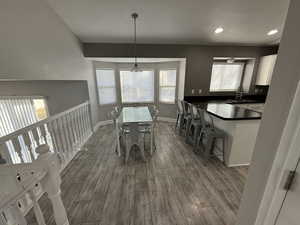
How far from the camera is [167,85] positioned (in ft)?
15.6

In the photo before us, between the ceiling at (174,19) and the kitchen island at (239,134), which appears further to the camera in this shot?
the ceiling at (174,19)

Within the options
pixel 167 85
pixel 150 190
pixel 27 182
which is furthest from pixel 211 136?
→ pixel 167 85

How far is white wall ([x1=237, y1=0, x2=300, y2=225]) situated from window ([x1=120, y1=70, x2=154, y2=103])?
4301mm

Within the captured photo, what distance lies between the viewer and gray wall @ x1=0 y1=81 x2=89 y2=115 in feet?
10.9

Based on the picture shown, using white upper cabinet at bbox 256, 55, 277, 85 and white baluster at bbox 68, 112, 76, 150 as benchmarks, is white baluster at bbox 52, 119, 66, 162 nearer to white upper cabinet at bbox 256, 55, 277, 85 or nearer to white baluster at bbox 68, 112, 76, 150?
white baluster at bbox 68, 112, 76, 150

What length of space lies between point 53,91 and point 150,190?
3546 millimetres

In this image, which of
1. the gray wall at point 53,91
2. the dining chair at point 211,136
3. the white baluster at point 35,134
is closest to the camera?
the white baluster at point 35,134

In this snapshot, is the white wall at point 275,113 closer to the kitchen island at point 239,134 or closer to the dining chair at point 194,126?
the kitchen island at point 239,134

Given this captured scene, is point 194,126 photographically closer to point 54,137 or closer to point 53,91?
point 54,137

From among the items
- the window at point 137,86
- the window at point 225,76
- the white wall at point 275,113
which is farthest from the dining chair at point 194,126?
the window at point 137,86

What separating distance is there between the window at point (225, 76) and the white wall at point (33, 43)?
166 inches

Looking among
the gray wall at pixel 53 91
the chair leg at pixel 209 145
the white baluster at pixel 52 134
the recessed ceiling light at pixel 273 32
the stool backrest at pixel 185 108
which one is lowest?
the chair leg at pixel 209 145

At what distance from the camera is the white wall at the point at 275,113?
591 mm

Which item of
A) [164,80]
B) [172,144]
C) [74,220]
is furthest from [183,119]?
Answer: [74,220]
